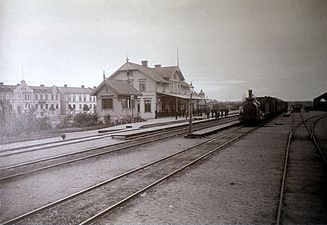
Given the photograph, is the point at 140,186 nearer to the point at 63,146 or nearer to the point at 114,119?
the point at 63,146

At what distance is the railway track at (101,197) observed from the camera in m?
4.61

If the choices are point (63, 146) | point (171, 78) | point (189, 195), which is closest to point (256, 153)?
point (189, 195)

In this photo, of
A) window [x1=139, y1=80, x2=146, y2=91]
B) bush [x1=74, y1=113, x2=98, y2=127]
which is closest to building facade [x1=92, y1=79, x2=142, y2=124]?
bush [x1=74, y1=113, x2=98, y2=127]

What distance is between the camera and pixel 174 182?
6812 millimetres

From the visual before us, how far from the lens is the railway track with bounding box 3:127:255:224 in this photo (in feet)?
15.1

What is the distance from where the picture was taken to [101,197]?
5.73 m

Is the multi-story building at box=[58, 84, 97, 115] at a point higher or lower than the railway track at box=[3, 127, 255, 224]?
higher

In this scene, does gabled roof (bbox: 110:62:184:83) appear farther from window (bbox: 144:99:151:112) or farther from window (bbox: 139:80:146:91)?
window (bbox: 144:99:151:112)

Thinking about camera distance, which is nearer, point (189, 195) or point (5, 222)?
point (5, 222)

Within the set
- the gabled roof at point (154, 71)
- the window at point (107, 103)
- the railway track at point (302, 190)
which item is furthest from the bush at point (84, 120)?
the railway track at point (302, 190)

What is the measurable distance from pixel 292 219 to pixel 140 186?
3205mm

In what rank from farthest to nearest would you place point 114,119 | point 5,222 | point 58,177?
1. point 114,119
2. point 58,177
3. point 5,222

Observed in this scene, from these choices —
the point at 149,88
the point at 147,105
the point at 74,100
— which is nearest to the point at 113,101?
the point at 147,105

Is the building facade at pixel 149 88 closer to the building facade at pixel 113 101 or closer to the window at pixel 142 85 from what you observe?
the window at pixel 142 85
